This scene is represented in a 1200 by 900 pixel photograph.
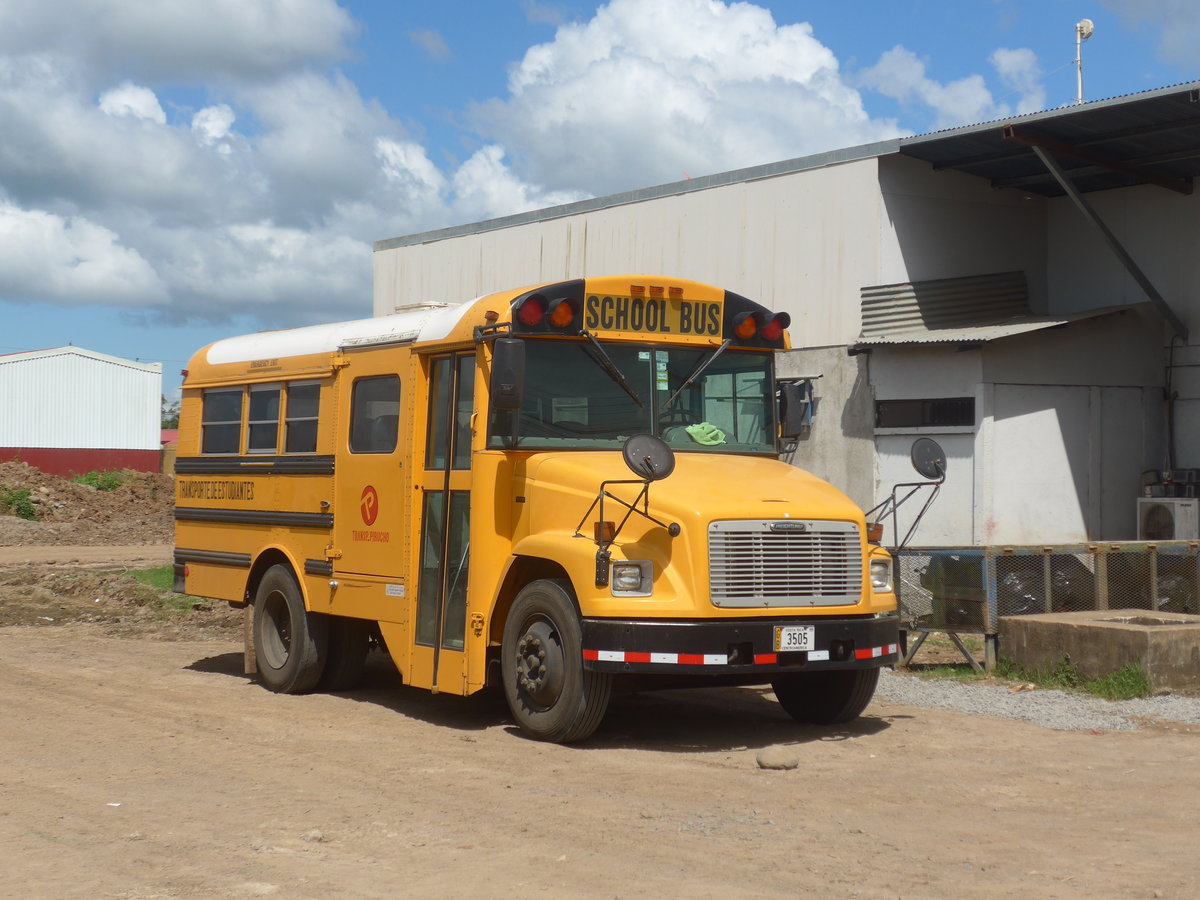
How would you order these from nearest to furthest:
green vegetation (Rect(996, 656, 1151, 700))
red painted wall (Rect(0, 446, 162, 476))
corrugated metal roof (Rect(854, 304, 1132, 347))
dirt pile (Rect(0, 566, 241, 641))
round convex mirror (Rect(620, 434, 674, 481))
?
round convex mirror (Rect(620, 434, 674, 481)) → green vegetation (Rect(996, 656, 1151, 700)) → dirt pile (Rect(0, 566, 241, 641)) → corrugated metal roof (Rect(854, 304, 1132, 347)) → red painted wall (Rect(0, 446, 162, 476))

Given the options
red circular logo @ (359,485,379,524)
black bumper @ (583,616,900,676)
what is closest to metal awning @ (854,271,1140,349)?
red circular logo @ (359,485,379,524)

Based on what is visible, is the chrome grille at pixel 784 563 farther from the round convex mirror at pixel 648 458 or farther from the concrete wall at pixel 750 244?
the concrete wall at pixel 750 244

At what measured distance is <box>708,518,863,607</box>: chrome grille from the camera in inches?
344

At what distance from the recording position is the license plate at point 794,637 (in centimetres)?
880

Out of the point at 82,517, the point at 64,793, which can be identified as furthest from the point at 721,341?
the point at 82,517

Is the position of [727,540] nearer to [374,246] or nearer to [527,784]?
[527,784]

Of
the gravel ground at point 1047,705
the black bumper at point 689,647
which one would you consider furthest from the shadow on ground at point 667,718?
the gravel ground at point 1047,705

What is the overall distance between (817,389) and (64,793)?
14.0 metres

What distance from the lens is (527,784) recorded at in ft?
26.1

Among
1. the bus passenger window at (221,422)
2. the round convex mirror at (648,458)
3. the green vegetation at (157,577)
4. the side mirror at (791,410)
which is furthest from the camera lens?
the green vegetation at (157,577)

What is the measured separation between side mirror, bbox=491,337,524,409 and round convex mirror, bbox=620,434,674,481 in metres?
0.93

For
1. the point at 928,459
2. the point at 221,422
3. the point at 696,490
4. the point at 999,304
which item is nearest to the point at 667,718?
the point at 696,490

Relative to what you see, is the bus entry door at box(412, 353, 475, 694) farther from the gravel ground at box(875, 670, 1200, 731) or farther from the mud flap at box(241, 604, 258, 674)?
the gravel ground at box(875, 670, 1200, 731)

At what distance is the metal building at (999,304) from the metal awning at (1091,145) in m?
0.04
